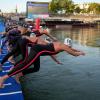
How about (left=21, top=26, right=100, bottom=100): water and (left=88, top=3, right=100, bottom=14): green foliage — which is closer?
(left=21, top=26, right=100, bottom=100): water

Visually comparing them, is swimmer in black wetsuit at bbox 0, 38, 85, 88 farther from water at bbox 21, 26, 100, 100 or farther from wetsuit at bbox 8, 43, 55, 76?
water at bbox 21, 26, 100, 100

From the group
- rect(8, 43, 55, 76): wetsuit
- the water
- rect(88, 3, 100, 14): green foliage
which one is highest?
rect(88, 3, 100, 14): green foliage

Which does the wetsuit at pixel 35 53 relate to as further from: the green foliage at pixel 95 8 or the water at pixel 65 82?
the green foliage at pixel 95 8

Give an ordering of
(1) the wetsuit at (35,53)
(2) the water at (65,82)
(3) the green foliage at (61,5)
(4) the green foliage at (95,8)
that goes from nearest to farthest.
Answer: (1) the wetsuit at (35,53) → (2) the water at (65,82) → (3) the green foliage at (61,5) → (4) the green foliage at (95,8)

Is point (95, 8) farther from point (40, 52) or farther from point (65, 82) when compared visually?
point (40, 52)

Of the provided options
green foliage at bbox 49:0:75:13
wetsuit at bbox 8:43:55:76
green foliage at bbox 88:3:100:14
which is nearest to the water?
wetsuit at bbox 8:43:55:76

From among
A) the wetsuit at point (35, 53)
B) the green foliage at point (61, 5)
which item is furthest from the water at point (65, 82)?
the green foliage at point (61, 5)

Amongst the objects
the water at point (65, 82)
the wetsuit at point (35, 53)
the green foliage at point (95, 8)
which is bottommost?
the water at point (65, 82)

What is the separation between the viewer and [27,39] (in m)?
11.5

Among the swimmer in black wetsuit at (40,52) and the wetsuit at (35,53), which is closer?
the swimmer in black wetsuit at (40,52)

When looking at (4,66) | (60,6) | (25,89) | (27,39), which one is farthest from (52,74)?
(60,6)

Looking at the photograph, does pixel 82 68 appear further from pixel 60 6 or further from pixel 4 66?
pixel 60 6

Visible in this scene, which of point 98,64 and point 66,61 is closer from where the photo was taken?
point 98,64

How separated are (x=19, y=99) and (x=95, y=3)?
154228mm
